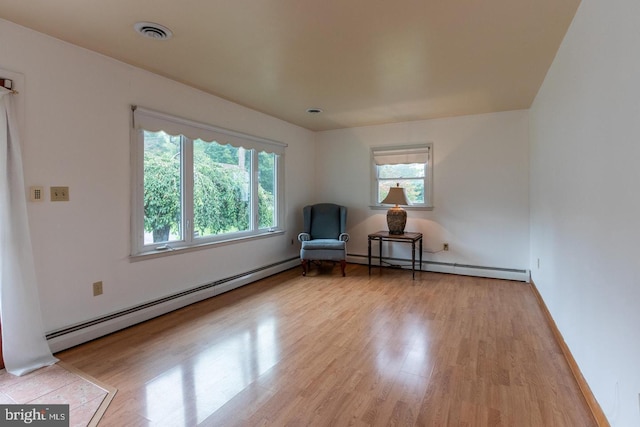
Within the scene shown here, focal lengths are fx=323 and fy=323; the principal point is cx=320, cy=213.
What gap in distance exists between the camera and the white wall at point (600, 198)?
129cm

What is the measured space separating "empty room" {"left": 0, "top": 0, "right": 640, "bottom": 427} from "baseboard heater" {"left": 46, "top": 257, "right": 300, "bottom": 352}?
0.02 metres

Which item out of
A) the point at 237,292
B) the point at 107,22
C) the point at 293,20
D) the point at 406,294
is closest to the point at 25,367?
the point at 237,292

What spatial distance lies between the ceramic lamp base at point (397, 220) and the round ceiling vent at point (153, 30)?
11.5 feet

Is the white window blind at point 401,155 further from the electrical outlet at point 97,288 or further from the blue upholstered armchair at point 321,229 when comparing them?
the electrical outlet at point 97,288

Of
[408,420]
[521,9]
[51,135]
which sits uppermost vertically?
[521,9]

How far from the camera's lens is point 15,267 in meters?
2.17

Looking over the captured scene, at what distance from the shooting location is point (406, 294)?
3.82 meters

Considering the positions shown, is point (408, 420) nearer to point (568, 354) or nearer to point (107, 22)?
point (568, 354)

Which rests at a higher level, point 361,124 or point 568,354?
point 361,124

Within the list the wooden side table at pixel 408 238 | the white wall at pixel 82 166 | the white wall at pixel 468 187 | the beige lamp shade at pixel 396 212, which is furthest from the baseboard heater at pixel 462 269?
the white wall at pixel 82 166

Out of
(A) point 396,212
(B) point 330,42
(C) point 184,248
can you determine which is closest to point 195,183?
(C) point 184,248

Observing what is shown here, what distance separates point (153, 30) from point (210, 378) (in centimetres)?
238

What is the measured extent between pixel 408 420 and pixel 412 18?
2380mm

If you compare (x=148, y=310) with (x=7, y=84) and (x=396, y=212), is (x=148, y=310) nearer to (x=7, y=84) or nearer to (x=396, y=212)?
(x=7, y=84)
